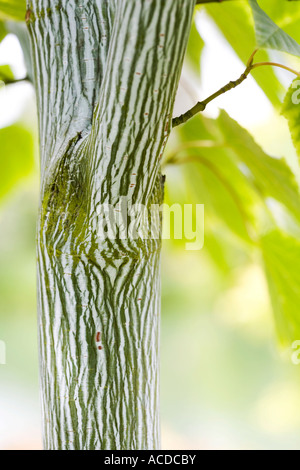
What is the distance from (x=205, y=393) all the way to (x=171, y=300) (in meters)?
0.27

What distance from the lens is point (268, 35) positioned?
243 mm

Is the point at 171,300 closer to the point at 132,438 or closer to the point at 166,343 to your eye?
the point at 166,343

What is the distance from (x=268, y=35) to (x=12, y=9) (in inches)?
10.3

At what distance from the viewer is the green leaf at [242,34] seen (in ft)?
1.29

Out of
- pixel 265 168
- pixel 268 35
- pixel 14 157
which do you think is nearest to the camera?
pixel 268 35

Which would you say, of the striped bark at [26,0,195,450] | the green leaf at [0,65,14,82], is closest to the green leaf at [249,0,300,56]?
the striped bark at [26,0,195,450]

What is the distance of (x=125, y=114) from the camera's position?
26 centimetres

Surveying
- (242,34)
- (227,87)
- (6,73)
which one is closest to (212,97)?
(227,87)

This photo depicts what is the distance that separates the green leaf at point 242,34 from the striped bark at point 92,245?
0.41 feet

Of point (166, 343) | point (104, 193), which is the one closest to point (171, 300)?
point (166, 343)

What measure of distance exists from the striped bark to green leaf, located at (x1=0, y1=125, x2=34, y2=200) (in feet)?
0.67

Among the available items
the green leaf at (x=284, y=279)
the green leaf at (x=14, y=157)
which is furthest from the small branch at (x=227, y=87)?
the green leaf at (x=14, y=157)

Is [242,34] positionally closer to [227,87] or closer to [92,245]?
[227,87]

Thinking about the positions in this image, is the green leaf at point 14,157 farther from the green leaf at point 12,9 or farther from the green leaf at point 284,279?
the green leaf at point 284,279
